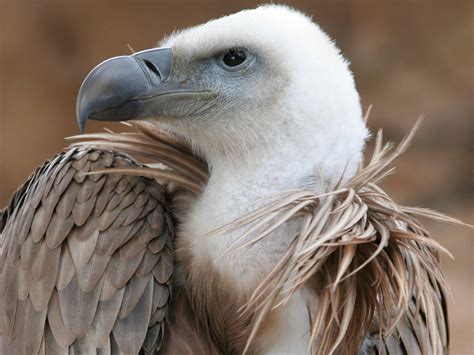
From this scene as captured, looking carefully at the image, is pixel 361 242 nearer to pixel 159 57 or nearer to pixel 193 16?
pixel 159 57

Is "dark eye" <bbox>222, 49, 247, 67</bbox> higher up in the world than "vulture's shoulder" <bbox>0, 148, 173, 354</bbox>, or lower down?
higher up

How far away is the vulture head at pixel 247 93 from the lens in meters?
2.29

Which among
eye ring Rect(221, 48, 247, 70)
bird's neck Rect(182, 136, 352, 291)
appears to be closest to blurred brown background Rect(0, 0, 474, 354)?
eye ring Rect(221, 48, 247, 70)

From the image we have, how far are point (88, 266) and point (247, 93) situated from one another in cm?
57

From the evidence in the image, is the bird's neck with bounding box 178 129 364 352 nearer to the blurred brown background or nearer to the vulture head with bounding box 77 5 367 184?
the vulture head with bounding box 77 5 367 184

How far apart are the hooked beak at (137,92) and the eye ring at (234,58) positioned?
87 mm

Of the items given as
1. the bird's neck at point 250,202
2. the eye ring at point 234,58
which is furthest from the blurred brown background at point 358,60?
the bird's neck at point 250,202

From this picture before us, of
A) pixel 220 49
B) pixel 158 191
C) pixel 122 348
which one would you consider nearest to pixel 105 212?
pixel 158 191

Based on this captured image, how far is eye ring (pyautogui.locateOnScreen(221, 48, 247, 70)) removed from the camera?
2439 mm

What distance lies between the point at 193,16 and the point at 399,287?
4.49 meters

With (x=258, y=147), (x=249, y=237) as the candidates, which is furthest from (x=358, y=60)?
(x=249, y=237)

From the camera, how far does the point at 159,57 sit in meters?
2.42

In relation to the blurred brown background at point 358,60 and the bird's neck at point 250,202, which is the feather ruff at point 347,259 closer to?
the bird's neck at point 250,202

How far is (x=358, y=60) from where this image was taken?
647 cm
